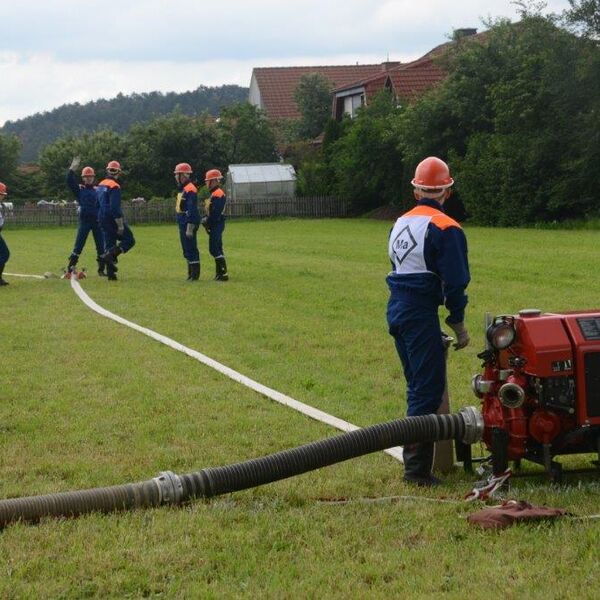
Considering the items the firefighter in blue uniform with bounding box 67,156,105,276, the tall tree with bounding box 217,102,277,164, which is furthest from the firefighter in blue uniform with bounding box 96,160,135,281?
the tall tree with bounding box 217,102,277,164

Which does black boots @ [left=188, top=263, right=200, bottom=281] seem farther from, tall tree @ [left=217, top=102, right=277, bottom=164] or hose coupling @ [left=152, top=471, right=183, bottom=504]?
tall tree @ [left=217, top=102, right=277, bottom=164]

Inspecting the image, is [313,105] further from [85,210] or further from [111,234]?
[111,234]

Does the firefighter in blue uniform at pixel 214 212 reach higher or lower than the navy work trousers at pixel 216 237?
higher

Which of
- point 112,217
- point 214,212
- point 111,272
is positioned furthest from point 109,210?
point 214,212

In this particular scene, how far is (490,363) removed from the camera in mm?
6410

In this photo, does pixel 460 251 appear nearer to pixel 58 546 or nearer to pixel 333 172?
pixel 58 546

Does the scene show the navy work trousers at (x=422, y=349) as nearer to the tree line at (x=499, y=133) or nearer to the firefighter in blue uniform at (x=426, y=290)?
the firefighter in blue uniform at (x=426, y=290)

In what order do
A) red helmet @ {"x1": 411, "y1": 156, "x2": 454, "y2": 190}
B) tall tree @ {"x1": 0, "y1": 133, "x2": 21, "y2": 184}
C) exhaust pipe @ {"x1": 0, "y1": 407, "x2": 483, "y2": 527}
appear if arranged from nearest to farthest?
exhaust pipe @ {"x1": 0, "y1": 407, "x2": 483, "y2": 527}
red helmet @ {"x1": 411, "y1": 156, "x2": 454, "y2": 190}
tall tree @ {"x1": 0, "y1": 133, "x2": 21, "y2": 184}

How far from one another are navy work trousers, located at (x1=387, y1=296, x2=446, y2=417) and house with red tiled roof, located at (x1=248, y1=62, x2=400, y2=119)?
8091cm

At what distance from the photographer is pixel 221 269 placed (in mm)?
20828

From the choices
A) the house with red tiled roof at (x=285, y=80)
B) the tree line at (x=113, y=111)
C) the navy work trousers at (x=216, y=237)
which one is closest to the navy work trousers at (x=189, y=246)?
A: the navy work trousers at (x=216, y=237)

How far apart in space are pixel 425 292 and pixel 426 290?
1 centimetres

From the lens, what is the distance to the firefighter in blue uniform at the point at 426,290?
645 centimetres

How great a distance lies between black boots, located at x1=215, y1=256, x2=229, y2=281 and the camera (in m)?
20.7
